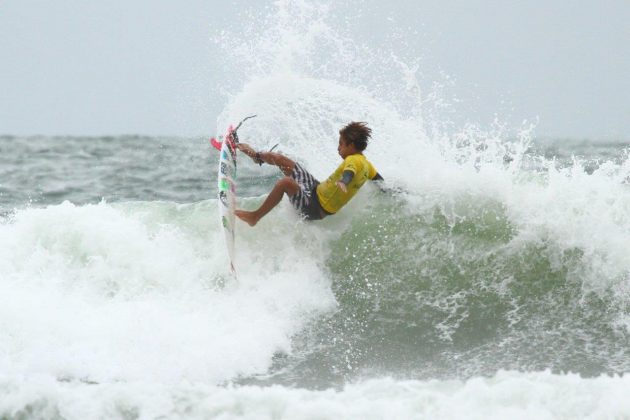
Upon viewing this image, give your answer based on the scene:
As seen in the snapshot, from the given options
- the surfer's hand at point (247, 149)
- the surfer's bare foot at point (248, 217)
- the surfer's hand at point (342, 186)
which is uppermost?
the surfer's hand at point (247, 149)

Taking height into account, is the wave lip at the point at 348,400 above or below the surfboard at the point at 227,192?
below

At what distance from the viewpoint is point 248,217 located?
8266 millimetres

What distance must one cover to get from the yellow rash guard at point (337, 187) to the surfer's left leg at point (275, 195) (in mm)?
255

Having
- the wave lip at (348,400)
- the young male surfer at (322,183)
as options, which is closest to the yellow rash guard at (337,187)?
the young male surfer at (322,183)

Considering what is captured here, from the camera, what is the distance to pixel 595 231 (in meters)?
8.13

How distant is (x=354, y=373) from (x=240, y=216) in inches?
87.9

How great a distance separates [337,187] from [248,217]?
0.93 metres

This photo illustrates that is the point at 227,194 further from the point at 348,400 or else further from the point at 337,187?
the point at 348,400

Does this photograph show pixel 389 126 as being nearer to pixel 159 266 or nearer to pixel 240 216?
pixel 240 216

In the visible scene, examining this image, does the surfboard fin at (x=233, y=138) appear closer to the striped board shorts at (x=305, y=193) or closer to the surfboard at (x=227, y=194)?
the surfboard at (x=227, y=194)

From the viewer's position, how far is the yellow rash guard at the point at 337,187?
7930 millimetres

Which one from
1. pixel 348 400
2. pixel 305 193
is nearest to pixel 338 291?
pixel 305 193

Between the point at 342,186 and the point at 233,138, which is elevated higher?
the point at 233,138

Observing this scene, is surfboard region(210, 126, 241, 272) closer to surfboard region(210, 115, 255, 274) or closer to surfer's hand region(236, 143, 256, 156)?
surfboard region(210, 115, 255, 274)
